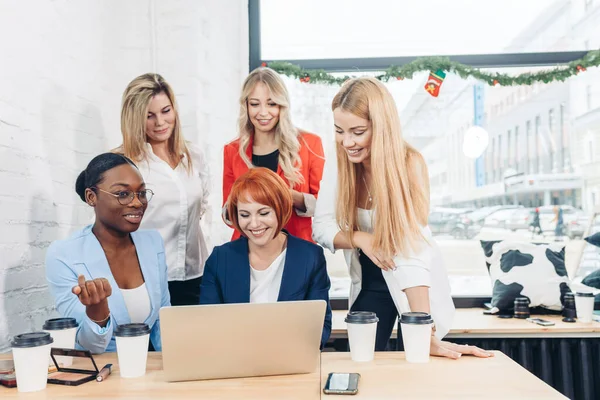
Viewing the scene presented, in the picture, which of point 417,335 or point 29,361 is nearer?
point 29,361

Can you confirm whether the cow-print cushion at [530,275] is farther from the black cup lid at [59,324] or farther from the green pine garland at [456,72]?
the black cup lid at [59,324]

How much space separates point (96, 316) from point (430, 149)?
2.37m

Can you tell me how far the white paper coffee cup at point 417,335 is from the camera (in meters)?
1.55

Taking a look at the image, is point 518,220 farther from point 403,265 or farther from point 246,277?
point 246,277

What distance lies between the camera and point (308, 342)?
1.45 meters

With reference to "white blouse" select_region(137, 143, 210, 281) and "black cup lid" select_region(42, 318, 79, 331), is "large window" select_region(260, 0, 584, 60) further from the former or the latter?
"black cup lid" select_region(42, 318, 79, 331)

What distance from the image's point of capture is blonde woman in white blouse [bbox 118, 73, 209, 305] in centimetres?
239

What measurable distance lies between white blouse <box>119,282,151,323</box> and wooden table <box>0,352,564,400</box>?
1.14 feet

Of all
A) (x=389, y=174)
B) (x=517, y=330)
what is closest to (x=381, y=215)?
(x=389, y=174)

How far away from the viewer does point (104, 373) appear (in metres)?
1.48

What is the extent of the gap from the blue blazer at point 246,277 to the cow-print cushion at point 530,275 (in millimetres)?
1511

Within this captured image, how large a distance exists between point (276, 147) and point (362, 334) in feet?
3.85

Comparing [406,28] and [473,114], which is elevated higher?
[406,28]

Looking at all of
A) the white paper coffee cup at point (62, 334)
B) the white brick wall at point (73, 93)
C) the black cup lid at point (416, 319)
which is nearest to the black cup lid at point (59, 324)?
the white paper coffee cup at point (62, 334)
